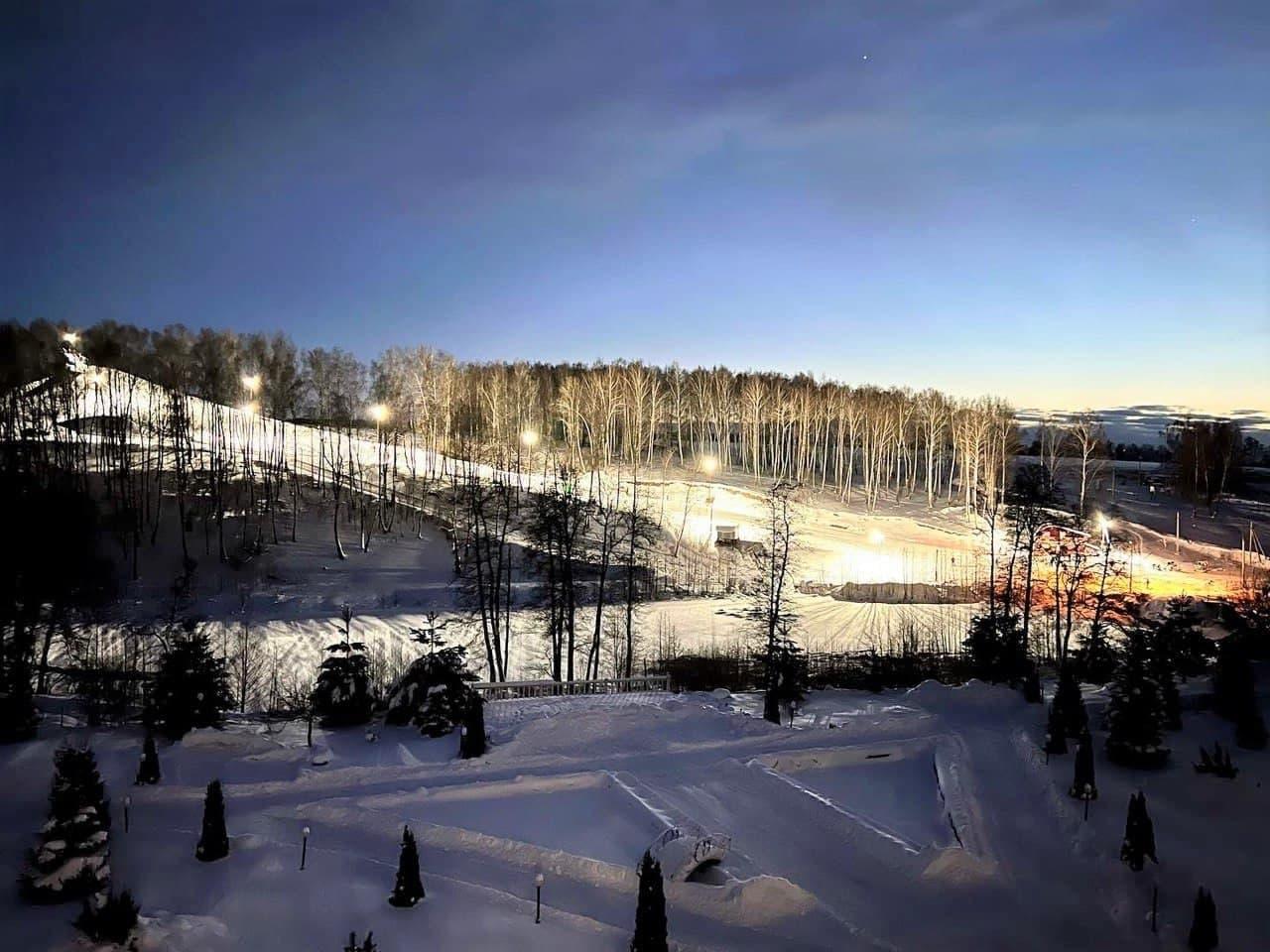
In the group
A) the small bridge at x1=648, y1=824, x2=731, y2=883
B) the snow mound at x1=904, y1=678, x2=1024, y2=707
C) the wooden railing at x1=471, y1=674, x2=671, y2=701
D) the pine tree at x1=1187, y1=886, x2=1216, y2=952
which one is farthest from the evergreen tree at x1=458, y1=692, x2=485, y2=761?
the snow mound at x1=904, y1=678, x2=1024, y2=707

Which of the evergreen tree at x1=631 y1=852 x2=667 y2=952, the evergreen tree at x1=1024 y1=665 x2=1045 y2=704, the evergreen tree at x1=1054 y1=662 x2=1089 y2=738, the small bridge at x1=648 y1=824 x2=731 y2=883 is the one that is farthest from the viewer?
the evergreen tree at x1=1024 y1=665 x2=1045 y2=704

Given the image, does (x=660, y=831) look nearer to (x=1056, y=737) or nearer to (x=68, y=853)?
(x=68, y=853)

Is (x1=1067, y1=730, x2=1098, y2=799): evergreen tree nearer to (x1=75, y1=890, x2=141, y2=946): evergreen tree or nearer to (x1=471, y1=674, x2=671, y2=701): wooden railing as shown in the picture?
(x1=471, y1=674, x2=671, y2=701): wooden railing

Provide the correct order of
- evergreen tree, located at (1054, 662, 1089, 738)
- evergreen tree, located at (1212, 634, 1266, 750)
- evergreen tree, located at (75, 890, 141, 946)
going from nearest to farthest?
evergreen tree, located at (75, 890, 141, 946) → evergreen tree, located at (1212, 634, 1266, 750) → evergreen tree, located at (1054, 662, 1089, 738)

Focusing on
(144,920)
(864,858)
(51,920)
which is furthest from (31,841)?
(864,858)

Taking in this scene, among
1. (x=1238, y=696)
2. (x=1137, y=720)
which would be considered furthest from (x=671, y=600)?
(x=1238, y=696)

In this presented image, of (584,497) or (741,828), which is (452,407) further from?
(741,828)
